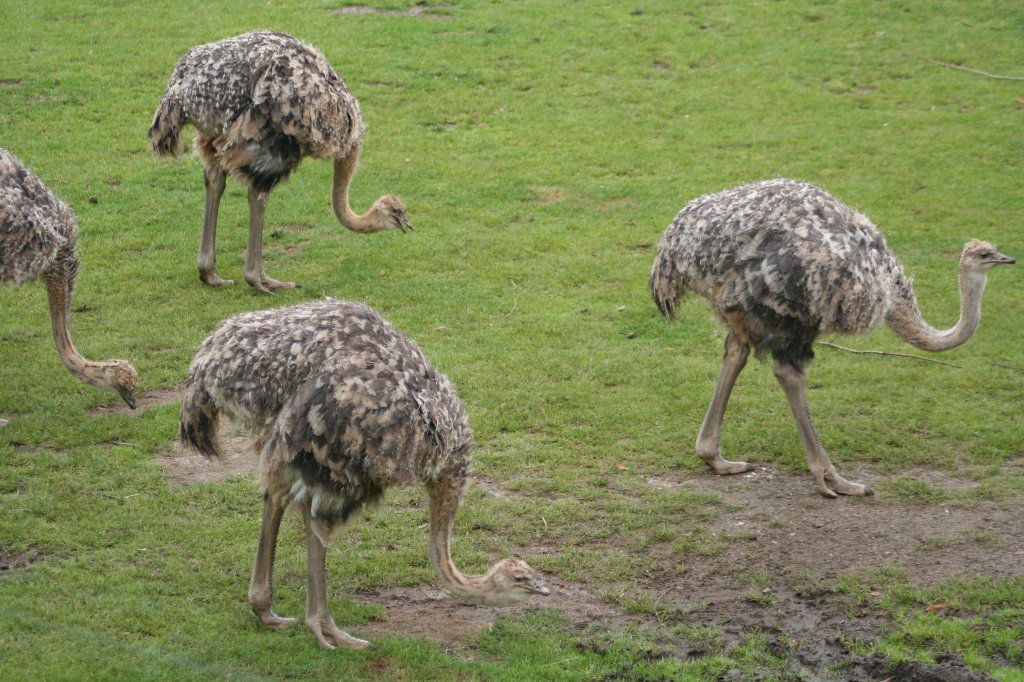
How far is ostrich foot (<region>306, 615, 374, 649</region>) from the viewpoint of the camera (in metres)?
6.34

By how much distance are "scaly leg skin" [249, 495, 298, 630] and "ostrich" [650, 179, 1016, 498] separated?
10.5ft

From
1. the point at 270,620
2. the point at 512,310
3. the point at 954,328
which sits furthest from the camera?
the point at 512,310

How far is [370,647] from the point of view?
6.36 m

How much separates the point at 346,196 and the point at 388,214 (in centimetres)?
42

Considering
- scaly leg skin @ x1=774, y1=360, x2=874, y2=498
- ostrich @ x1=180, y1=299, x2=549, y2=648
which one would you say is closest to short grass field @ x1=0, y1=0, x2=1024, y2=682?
scaly leg skin @ x1=774, y1=360, x2=874, y2=498

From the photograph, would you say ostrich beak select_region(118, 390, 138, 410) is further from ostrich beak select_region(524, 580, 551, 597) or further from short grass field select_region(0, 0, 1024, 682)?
ostrich beak select_region(524, 580, 551, 597)

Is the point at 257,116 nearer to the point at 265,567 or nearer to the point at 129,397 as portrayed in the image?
the point at 129,397

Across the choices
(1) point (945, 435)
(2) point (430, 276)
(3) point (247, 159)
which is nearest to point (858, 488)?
(1) point (945, 435)

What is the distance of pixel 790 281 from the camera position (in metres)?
7.51

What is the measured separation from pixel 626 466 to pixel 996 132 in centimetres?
840

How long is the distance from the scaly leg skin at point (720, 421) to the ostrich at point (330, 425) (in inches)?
96.1

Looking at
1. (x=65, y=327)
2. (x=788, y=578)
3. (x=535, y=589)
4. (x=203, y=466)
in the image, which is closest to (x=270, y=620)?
(x=535, y=589)

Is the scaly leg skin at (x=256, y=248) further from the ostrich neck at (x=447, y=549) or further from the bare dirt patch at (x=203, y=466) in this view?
the ostrich neck at (x=447, y=549)

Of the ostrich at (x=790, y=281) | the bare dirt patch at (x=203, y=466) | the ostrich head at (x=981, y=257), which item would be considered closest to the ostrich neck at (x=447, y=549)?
the bare dirt patch at (x=203, y=466)
